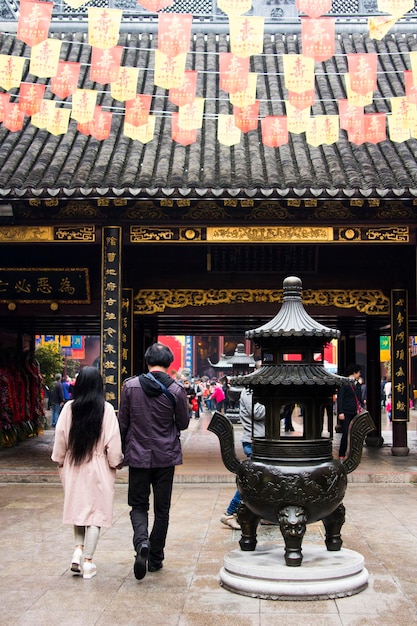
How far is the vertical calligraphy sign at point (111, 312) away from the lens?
11898mm

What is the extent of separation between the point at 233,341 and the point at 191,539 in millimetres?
47738

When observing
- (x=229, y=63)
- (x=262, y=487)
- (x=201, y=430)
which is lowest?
(x=201, y=430)

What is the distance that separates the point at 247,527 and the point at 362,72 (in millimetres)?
7562

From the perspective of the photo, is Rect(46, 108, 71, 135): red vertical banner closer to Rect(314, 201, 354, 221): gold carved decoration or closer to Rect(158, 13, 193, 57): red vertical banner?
Rect(158, 13, 193, 57): red vertical banner

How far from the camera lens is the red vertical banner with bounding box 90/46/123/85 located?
37.3 feet

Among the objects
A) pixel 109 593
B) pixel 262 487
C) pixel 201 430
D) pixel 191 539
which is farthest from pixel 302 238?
pixel 201 430

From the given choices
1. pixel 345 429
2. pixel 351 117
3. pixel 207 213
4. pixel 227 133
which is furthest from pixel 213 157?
pixel 345 429

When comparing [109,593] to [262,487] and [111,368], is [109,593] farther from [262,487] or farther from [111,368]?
[111,368]

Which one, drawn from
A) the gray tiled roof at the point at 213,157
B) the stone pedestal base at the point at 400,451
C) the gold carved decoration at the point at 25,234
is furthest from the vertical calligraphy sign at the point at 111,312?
the stone pedestal base at the point at 400,451

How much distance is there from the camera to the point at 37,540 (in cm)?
738

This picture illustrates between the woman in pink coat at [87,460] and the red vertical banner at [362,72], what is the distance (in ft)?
23.9

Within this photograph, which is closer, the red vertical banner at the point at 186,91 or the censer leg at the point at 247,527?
the censer leg at the point at 247,527

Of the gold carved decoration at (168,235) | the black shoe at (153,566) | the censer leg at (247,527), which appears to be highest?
the gold carved decoration at (168,235)

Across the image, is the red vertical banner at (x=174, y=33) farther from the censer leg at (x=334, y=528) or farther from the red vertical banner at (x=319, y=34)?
the censer leg at (x=334, y=528)
